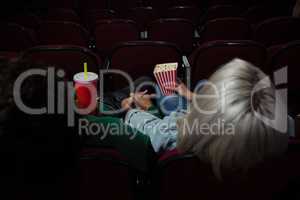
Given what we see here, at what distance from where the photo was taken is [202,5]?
475cm

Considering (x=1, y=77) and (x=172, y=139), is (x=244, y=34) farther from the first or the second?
(x=1, y=77)

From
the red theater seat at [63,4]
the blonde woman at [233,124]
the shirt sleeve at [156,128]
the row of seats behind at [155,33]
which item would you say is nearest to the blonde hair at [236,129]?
the blonde woman at [233,124]

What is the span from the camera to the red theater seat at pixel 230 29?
2.29m

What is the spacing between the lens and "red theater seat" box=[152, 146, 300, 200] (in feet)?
2.77

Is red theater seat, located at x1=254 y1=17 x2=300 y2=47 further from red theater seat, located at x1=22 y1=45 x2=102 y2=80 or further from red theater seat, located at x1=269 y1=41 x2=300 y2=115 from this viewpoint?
red theater seat, located at x1=22 y1=45 x2=102 y2=80

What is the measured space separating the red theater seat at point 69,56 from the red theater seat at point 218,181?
2.70ft

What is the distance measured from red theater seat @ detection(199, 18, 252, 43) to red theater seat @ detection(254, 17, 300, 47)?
83 millimetres

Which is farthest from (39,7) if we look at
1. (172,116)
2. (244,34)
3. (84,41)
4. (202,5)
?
(172,116)

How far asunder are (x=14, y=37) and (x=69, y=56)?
0.65m

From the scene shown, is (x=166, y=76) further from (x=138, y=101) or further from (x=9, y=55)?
(x=9, y=55)

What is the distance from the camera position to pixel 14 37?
2.08 m

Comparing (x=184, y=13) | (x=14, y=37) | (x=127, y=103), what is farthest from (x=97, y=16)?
(x=127, y=103)

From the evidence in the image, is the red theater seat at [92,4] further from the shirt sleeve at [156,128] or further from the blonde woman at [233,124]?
the blonde woman at [233,124]

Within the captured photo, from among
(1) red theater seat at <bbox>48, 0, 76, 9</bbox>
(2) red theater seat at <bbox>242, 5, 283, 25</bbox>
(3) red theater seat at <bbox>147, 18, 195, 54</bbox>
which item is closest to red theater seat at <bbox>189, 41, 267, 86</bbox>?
(3) red theater seat at <bbox>147, 18, 195, 54</bbox>
